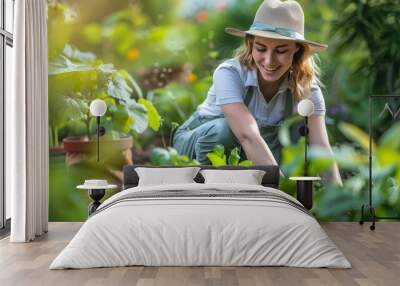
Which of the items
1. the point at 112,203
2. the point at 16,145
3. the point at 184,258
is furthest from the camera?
the point at 16,145

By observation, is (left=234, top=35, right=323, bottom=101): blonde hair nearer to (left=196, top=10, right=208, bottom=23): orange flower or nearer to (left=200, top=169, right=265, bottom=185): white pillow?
(left=196, top=10, right=208, bottom=23): orange flower

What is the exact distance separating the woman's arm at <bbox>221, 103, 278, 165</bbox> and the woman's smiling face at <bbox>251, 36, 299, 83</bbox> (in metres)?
0.46

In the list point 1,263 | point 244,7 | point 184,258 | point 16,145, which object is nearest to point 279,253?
point 184,258

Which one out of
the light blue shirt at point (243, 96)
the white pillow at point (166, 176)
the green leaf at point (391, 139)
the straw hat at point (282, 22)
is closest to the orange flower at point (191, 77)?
the light blue shirt at point (243, 96)

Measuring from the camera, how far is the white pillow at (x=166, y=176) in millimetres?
6848

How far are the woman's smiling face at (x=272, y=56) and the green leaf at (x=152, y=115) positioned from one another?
4.19 ft

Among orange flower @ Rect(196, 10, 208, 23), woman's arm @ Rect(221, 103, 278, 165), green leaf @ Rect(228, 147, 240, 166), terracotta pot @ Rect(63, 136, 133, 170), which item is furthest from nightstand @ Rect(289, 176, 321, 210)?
orange flower @ Rect(196, 10, 208, 23)

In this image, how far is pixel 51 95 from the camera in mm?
7719

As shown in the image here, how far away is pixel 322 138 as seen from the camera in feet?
24.9

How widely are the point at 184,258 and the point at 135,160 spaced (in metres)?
3.10

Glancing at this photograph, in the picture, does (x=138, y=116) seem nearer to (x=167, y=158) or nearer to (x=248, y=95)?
(x=167, y=158)

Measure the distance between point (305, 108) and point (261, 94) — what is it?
564mm

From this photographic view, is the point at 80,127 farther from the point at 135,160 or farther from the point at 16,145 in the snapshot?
the point at 16,145

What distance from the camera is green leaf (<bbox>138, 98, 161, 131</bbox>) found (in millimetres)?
7672
